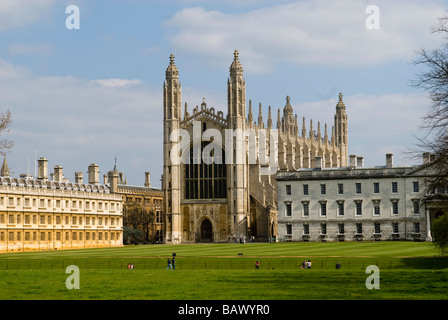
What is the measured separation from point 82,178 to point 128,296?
78.1 meters

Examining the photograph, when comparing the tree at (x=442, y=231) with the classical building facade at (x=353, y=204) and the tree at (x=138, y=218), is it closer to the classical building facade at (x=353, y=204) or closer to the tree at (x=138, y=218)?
the classical building facade at (x=353, y=204)

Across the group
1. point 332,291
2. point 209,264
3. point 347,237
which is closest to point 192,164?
point 347,237

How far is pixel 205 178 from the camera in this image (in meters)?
105

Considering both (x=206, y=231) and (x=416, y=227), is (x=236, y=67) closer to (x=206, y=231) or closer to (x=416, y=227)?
(x=206, y=231)

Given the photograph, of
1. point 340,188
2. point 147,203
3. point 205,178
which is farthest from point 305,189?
point 147,203

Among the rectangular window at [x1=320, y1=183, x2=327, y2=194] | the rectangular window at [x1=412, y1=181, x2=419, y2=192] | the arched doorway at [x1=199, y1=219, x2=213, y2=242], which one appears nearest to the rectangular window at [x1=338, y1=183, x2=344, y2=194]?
the rectangular window at [x1=320, y1=183, x2=327, y2=194]

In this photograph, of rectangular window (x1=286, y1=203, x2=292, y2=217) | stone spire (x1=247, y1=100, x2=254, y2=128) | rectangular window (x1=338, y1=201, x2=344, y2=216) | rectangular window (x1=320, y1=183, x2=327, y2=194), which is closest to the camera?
rectangular window (x1=338, y1=201, x2=344, y2=216)

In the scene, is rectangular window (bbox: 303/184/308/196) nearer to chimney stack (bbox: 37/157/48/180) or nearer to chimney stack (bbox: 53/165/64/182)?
chimney stack (bbox: 53/165/64/182)

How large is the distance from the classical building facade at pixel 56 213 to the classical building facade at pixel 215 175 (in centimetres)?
825

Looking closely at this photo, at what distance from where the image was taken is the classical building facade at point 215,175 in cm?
10244

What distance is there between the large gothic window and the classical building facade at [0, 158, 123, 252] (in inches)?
377

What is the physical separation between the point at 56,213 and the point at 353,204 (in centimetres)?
3354

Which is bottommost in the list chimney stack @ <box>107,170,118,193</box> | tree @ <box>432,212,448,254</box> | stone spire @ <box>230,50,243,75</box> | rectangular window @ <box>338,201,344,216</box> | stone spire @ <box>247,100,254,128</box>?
tree @ <box>432,212,448,254</box>

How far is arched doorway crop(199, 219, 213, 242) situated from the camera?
104688mm
